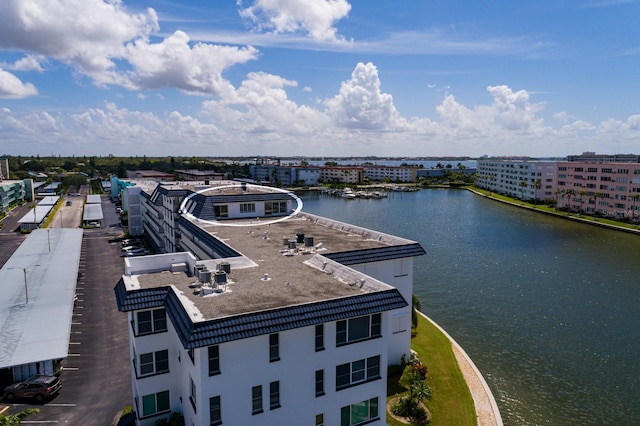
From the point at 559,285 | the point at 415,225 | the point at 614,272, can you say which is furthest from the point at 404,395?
the point at 415,225

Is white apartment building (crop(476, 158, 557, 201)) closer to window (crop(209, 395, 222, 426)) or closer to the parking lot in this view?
the parking lot

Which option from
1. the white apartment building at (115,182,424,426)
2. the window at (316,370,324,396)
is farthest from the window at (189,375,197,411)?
the window at (316,370,324,396)

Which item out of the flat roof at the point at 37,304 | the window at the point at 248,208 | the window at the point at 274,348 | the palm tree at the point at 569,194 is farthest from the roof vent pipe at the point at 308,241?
the palm tree at the point at 569,194

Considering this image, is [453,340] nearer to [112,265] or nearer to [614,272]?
[614,272]

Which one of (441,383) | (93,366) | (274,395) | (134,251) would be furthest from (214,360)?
(134,251)

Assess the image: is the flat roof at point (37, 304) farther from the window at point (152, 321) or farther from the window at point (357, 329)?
the window at point (357, 329)

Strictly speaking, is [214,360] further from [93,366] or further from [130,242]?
[130,242]
